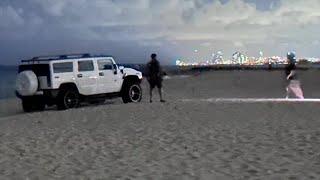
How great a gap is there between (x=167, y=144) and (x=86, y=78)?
36.7 feet

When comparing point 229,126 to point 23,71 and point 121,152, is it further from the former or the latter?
point 23,71

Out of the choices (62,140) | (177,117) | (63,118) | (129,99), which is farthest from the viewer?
(129,99)

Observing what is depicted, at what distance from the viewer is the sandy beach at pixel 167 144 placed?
28.9ft

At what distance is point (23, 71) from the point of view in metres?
21.8

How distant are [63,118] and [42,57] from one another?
16.2ft

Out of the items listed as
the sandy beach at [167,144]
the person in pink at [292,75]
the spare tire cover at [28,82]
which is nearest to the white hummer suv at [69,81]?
the spare tire cover at [28,82]

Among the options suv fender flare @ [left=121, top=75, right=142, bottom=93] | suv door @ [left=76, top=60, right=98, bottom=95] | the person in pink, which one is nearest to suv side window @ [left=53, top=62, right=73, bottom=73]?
suv door @ [left=76, top=60, right=98, bottom=95]

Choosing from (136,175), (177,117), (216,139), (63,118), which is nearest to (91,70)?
(63,118)

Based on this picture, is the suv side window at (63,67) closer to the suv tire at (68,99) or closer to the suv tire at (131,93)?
the suv tire at (68,99)

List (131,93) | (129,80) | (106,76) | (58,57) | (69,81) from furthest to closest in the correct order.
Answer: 1. (129,80)
2. (131,93)
3. (106,76)
4. (58,57)
5. (69,81)

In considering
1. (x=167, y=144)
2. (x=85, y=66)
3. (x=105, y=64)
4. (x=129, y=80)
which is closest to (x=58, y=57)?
(x=85, y=66)

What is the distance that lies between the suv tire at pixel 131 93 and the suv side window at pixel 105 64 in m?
1.07

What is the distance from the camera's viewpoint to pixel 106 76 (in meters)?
22.9

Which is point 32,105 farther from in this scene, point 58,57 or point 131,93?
point 131,93
